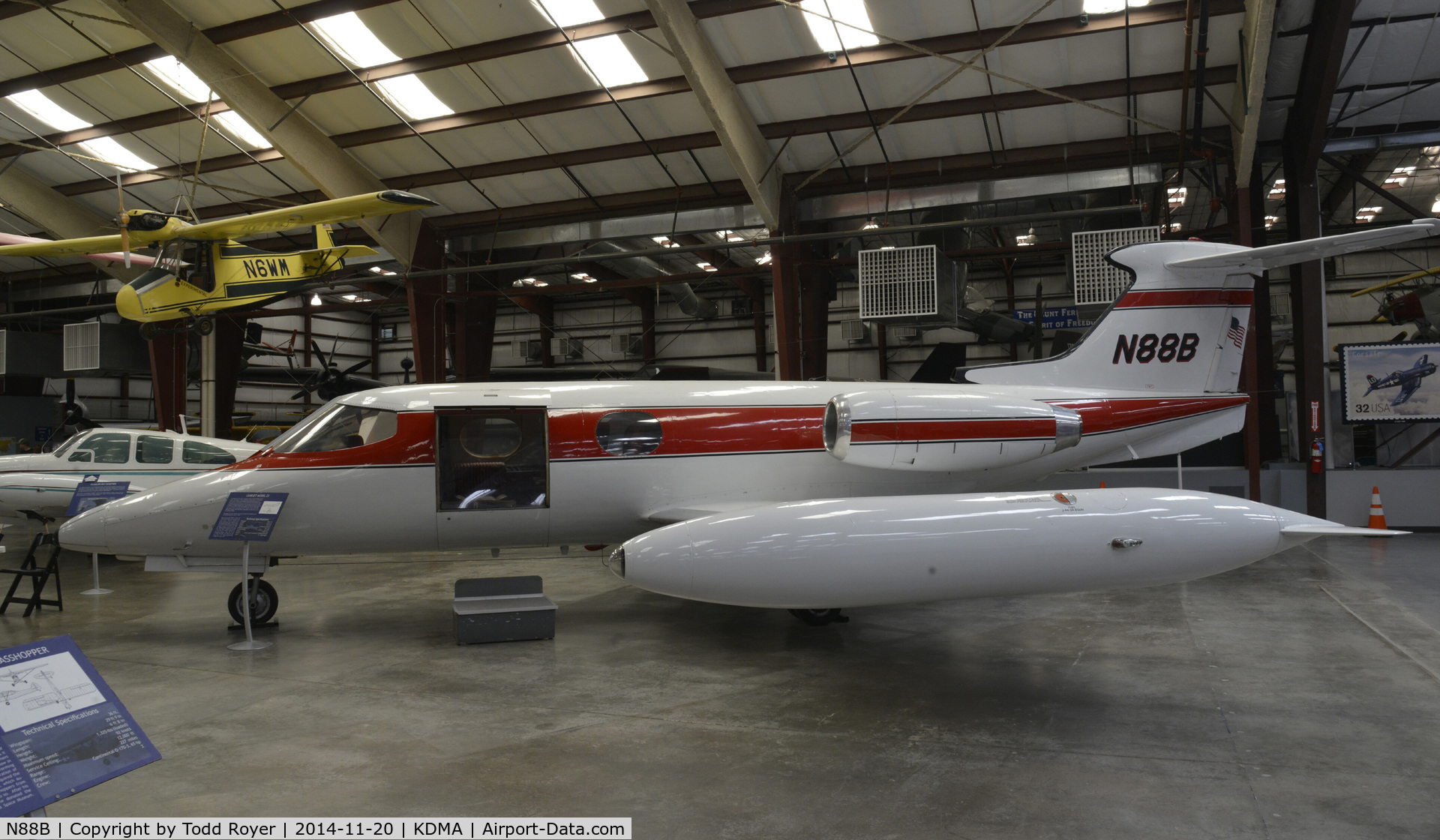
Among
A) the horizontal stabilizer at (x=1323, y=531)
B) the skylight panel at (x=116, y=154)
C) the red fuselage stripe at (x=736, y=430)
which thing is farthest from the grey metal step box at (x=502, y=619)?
the skylight panel at (x=116, y=154)

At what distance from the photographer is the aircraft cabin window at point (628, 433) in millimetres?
7594

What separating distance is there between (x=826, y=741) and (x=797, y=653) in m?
2.10

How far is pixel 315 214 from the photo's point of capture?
11.0m

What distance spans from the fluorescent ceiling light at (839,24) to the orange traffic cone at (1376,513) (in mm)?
10179

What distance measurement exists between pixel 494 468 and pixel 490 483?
0.15 meters

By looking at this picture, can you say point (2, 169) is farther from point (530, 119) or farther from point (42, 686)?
point (42, 686)

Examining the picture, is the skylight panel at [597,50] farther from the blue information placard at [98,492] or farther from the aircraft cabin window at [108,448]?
the aircraft cabin window at [108,448]

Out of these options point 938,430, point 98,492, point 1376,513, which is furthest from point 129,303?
point 1376,513

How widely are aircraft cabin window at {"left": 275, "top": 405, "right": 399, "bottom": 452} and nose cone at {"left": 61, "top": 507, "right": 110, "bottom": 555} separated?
1508mm

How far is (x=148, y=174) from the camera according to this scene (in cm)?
1723

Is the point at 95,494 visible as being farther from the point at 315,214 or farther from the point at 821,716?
the point at 821,716

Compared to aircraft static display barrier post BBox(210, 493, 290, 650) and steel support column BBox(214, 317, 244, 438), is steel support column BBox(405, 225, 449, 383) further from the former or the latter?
aircraft static display barrier post BBox(210, 493, 290, 650)

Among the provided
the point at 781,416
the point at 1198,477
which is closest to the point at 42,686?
the point at 781,416

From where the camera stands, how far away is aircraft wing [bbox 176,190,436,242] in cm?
983
